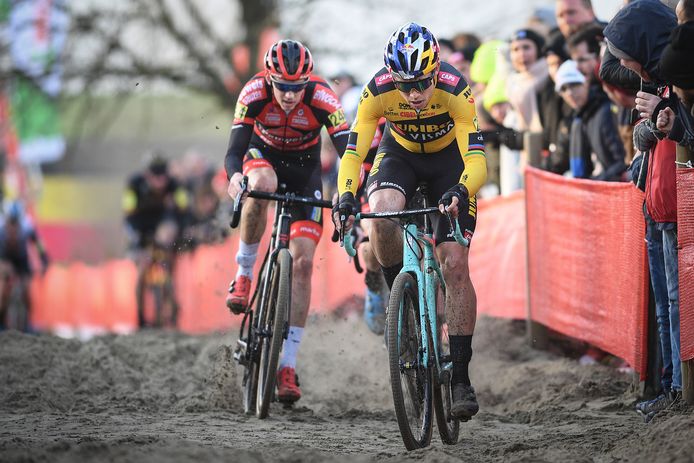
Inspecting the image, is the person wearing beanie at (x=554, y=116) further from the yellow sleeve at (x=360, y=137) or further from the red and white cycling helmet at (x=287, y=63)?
the yellow sleeve at (x=360, y=137)

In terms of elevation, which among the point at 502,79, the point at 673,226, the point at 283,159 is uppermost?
the point at 502,79

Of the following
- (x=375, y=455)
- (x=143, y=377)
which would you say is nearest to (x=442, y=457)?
(x=375, y=455)

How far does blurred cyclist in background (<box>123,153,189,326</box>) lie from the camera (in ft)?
57.8

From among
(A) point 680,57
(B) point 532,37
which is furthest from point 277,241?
(B) point 532,37

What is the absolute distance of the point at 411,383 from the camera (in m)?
6.65

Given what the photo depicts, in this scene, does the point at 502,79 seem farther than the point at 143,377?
Yes

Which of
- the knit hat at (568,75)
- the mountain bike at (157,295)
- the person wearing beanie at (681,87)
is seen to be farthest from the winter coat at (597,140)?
the mountain bike at (157,295)

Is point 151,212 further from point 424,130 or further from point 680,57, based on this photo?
point 680,57

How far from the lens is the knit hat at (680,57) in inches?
241

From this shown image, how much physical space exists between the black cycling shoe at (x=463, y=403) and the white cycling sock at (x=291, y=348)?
1.90m

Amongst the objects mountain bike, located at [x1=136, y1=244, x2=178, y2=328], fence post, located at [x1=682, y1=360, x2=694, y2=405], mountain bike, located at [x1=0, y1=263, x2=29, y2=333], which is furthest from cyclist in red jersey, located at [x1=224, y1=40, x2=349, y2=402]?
mountain bike, located at [x1=0, y1=263, x2=29, y2=333]

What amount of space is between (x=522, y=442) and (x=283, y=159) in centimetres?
318

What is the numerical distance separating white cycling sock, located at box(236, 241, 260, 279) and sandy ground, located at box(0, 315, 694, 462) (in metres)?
0.62

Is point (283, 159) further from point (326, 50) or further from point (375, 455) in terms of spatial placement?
point (326, 50)
